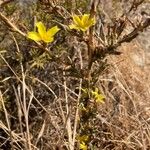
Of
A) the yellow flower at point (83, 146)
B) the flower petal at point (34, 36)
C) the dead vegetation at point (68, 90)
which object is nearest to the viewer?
the flower petal at point (34, 36)

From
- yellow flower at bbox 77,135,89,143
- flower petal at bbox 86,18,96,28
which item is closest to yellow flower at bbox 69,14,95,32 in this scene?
flower petal at bbox 86,18,96,28

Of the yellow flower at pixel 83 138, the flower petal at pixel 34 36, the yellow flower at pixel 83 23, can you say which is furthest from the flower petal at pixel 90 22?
the yellow flower at pixel 83 138

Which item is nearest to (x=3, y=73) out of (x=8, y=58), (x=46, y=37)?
(x=8, y=58)

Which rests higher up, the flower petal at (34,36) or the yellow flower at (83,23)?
the flower petal at (34,36)

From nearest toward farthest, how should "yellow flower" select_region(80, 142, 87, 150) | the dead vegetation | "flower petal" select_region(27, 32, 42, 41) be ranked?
"flower petal" select_region(27, 32, 42, 41) < the dead vegetation < "yellow flower" select_region(80, 142, 87, 150)

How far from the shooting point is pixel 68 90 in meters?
2.12

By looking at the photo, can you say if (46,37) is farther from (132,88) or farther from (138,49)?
(138,49)

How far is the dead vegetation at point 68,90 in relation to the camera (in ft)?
4.14

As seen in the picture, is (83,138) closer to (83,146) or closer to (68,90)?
(83,146)

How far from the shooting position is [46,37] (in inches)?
40.0

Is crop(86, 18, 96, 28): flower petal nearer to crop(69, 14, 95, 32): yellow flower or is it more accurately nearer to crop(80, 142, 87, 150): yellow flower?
crop(69, 14, 95, 32): yellow flower

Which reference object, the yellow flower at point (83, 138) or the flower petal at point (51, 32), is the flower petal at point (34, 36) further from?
the yellow flower at point (83, 138)

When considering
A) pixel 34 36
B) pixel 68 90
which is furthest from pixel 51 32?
pixel 68 90

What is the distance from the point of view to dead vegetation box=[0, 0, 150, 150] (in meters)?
1.26
